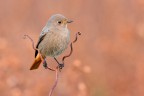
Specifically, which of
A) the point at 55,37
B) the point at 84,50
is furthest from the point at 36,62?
the point at 84,50

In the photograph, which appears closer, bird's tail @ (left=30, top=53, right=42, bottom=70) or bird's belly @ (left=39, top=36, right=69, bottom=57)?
bird's belly @ (left=39, top=36, right=69, bottom=57)

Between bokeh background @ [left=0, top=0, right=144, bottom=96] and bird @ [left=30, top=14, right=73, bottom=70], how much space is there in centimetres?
22

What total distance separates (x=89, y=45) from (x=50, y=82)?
1.47m

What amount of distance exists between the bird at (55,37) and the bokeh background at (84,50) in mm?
221

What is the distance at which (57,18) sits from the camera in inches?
197

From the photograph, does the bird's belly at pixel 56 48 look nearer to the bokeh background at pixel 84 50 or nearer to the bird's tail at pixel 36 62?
the bokeh background at pixel 84 50

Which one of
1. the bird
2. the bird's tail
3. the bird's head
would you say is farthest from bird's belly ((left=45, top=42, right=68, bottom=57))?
the bird's tail

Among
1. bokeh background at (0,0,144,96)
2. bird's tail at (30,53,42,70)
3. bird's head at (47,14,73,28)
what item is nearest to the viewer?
bird's head at (47,14,73,28)

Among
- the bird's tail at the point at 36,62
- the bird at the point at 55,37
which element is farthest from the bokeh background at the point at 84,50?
the bird at the point at 55,37

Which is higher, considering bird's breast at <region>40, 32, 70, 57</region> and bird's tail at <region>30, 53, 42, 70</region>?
bird's breast at <region>40, 32, 70, 57</region>

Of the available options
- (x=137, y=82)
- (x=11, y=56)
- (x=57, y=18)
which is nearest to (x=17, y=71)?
(x=11, y=56)

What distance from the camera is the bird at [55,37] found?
193 inches

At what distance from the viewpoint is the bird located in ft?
16.1

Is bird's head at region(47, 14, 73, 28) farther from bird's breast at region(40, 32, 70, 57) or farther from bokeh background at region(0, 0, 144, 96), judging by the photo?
bokeh background at region(0, 0, 144, 96)
